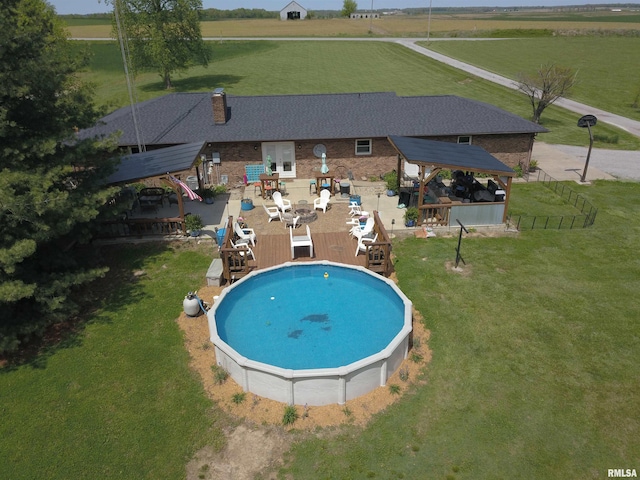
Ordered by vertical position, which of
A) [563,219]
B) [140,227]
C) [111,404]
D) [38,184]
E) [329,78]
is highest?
[38,184]

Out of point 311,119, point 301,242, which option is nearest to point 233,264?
point 301,242

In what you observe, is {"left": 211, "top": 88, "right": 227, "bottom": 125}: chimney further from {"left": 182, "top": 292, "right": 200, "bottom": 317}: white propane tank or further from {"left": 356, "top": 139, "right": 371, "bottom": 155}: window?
{"left": 182, "top": 292, "right": 200, "bottom": 317}: white propane tank

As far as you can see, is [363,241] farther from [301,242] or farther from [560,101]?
[560,101]

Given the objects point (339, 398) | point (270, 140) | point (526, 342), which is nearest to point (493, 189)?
point (526, 342)

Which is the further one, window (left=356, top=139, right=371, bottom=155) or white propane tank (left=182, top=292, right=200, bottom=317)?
window (left=356, top=139, right=371, bottom=155)

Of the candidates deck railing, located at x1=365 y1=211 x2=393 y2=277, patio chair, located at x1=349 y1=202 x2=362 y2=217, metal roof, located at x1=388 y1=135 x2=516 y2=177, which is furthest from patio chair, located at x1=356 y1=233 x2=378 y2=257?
metal roof, located at x1=388 y1=135 x2=516 y2=177

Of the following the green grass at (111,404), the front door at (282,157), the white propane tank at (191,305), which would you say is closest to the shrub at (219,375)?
the green grass at (111,404)
